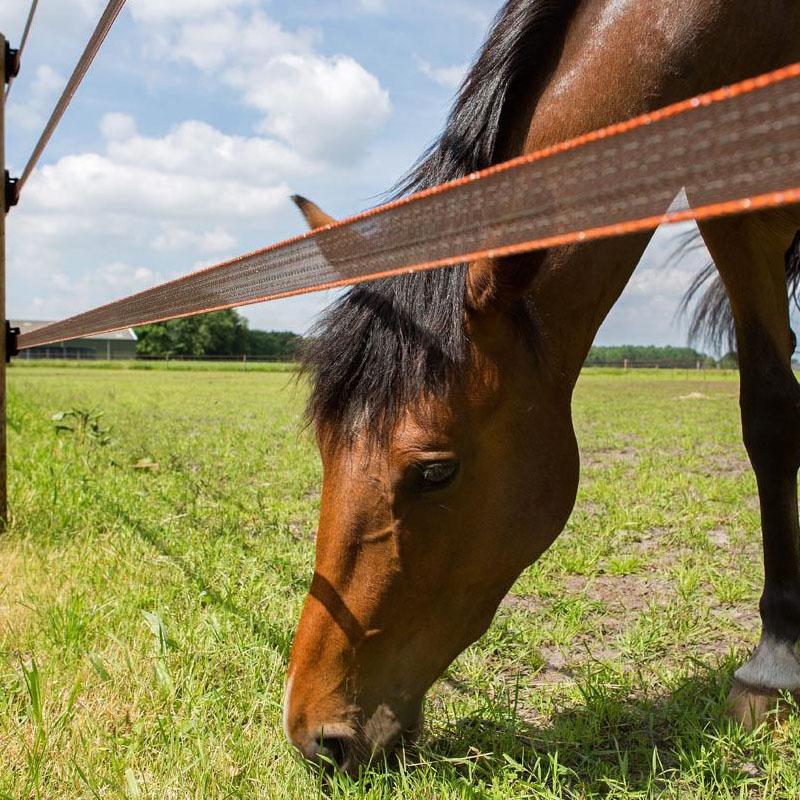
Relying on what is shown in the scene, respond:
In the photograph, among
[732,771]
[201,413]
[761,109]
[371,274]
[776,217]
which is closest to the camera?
[761,109]

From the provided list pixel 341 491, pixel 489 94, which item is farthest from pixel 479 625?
pixel 489 94

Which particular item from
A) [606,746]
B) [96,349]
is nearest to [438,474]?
[606,746]

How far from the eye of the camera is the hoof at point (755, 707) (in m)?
1.87

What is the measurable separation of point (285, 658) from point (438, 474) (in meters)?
0.98

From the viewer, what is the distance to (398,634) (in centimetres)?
154

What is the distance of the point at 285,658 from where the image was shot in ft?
Result: 6.77

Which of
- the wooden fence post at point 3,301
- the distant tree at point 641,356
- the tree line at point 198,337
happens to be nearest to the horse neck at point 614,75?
the wooden fence post at point 3,301

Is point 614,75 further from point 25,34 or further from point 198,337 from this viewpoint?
point 198,337

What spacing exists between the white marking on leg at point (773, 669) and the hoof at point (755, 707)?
2 centimetres

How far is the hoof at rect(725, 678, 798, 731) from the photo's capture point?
187 centimetres

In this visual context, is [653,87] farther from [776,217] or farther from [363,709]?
[363,709]

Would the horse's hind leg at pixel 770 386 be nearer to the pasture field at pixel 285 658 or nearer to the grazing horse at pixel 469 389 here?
the pasture field at pixel 285 658

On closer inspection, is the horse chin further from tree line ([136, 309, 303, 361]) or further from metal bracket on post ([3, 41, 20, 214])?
tree line ([136, 309, 303, 361])

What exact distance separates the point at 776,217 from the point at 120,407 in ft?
40.7
